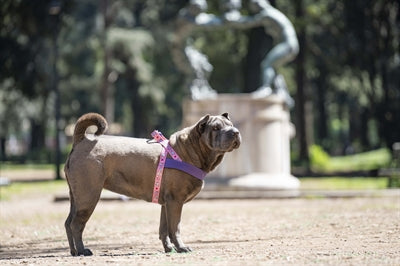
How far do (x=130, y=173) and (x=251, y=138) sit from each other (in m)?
12.0

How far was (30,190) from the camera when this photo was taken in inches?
1072

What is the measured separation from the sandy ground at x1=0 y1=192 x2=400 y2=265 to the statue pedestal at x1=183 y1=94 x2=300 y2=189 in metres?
1.71

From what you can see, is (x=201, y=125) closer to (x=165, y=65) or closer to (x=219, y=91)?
(x=219, y=91)

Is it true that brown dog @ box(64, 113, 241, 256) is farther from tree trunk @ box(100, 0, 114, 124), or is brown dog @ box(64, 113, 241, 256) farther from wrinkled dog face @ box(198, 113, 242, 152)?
tree trunk @ box(100, 0, 114, 124)

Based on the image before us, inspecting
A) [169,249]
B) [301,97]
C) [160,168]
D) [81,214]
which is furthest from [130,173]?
[301,97]

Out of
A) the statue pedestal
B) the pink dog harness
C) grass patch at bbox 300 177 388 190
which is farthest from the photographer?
grass patch at bbox 300 177 388 190

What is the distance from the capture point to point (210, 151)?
9.96m

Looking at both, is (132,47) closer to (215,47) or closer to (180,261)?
(215,47)

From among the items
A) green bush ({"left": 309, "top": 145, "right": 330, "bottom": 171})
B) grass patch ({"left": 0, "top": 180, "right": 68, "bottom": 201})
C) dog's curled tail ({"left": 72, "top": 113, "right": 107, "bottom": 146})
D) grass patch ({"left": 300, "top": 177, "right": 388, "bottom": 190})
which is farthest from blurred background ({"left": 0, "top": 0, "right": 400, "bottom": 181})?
dog's curled tail ({"left": 72, "top": 113, "right": 107, "bottom": 146})

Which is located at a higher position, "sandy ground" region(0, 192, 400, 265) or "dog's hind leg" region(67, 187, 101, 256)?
"dog's hind leg" region(67, 187, 101, 256)

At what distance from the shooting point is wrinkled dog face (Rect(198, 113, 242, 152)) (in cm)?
938

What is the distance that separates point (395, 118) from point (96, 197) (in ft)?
86.3

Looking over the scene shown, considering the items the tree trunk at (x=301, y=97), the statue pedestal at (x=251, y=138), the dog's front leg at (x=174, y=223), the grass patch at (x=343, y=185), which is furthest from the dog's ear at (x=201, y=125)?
the tree trunk at (x=301, y=97)

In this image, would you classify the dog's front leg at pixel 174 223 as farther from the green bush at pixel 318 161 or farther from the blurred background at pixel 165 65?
the green bush at pixel 318 161
